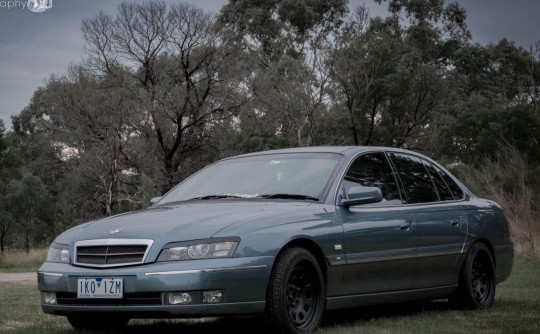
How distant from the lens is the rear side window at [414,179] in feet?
26.5

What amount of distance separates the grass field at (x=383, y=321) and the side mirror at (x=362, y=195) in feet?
3.30

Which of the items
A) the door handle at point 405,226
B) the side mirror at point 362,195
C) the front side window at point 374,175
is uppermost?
the front side window at point 374,175

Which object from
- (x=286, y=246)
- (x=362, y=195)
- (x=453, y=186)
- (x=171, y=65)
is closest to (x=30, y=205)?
(x=171, y=65)

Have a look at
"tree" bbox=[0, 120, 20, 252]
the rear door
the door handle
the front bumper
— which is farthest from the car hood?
"tree" bbox=[0, 120, 20, 252]

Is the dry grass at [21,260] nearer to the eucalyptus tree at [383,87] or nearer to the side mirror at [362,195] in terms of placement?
the eucalyptus tree at [383,87]

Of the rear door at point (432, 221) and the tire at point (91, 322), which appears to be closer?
the tire at point (91, 322)

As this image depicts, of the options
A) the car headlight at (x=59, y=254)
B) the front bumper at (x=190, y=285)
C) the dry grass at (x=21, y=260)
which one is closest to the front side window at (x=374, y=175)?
the front bumper at (x=190, y=285)

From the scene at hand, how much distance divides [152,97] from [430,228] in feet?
123

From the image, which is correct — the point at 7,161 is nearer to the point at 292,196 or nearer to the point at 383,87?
the point at 383,87

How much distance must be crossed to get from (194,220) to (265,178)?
1.25 meters

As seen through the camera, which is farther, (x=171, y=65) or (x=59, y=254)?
(x=171, y=65)

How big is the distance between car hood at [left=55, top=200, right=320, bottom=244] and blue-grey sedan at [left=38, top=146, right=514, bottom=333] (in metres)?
0.01

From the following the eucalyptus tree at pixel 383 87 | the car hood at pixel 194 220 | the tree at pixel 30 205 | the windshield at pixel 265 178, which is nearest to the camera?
the car hood at pixel 194 220

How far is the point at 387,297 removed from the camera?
7375mm
